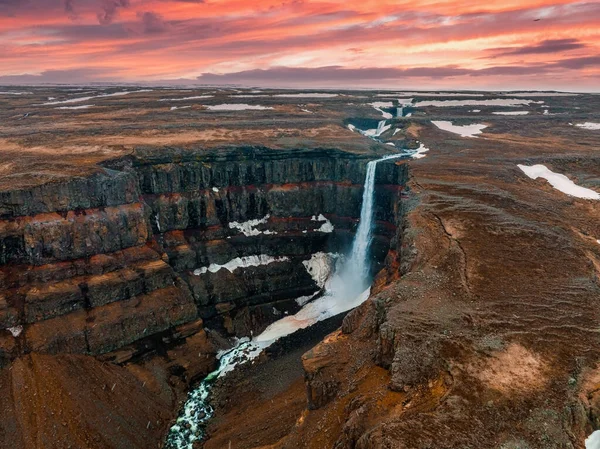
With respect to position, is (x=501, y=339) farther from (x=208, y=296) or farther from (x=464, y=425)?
(x=208, y=296)

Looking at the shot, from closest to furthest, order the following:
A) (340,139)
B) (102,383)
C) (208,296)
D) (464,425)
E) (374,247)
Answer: (464,425) → (102,383) → (208,296) → (374,247) → (340,139)

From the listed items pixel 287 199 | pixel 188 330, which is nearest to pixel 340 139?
pixel 287 199

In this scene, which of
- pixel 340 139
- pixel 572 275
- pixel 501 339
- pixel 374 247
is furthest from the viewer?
pixel 340 139

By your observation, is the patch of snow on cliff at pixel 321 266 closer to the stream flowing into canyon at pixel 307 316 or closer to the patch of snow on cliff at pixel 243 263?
the stream flowing into canyon at pixel 307 316

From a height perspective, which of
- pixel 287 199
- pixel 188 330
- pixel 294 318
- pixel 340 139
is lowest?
pixel 294 318

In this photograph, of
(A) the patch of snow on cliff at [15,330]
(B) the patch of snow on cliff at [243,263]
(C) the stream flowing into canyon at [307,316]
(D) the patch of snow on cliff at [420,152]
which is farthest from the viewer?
(D) the patch of snow on cliff at [420,152]

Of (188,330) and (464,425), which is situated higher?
(464,425)

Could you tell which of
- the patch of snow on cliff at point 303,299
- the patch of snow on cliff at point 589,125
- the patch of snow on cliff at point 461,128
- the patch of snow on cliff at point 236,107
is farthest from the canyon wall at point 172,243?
the patch of snow on cliff at point 589,125

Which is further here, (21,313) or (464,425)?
(21,313)
